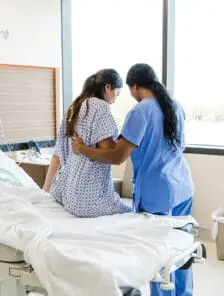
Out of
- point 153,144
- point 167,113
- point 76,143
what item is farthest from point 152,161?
point 76,143

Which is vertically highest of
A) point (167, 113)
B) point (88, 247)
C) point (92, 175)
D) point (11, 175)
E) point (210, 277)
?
point (167, 113)

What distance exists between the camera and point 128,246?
1.55 metres

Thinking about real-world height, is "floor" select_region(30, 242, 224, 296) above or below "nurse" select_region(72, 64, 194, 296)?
below

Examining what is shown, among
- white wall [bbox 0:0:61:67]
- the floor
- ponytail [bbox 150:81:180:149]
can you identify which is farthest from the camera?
white wall [bbox 0:0:61:67]

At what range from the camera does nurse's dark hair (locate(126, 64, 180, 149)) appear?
2086 mm

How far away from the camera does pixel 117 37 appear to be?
447 centimetres

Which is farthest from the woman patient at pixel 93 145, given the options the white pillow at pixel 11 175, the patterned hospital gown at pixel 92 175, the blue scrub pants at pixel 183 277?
the white pillow at pixel 11 175

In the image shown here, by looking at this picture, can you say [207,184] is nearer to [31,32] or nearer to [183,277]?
[183,277]

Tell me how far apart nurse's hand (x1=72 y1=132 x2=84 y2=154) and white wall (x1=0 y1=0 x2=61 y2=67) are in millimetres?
2035

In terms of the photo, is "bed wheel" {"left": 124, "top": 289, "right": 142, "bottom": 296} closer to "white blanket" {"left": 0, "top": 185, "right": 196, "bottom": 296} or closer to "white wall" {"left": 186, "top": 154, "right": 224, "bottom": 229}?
"white blanket" {"left": 0, "top": 185, "right": 196, "bottom": 296}

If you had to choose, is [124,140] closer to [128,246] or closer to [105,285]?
[128,246]

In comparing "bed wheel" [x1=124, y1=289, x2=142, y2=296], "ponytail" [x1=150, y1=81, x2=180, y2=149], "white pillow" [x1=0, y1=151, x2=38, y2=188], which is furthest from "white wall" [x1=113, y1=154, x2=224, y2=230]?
"bed wheel" [x1=124, y1=289, x2=142, y2=296]

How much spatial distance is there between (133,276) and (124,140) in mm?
762

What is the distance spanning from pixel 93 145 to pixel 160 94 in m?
0.43
